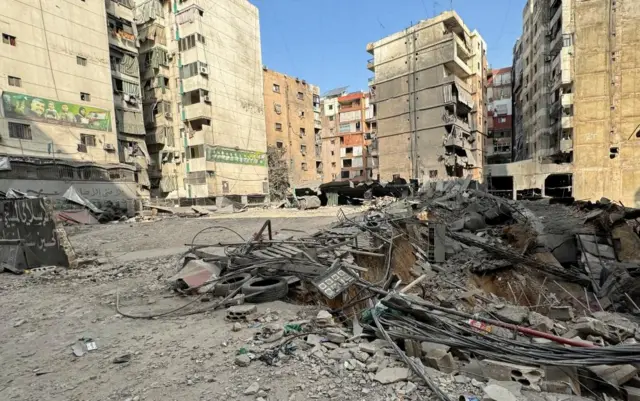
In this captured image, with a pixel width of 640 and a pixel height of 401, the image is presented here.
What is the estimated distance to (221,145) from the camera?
3541 centimetres

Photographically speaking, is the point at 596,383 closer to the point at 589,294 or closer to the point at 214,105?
the point at 589,294

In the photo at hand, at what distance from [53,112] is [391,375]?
2973 centimetres

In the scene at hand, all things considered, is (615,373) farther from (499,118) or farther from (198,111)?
(499,118)

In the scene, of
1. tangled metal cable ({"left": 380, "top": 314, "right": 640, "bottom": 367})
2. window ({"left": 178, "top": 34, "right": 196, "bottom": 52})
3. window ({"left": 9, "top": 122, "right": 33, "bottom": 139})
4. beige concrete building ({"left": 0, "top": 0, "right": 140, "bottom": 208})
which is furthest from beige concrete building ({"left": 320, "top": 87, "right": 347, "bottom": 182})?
tangled metal cable ({"left": 380, "top": 314, "right": 640, "bottom": 367})

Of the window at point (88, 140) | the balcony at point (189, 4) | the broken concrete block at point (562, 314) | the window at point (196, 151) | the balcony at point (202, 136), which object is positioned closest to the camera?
the broken concrete block at point (562, 314)

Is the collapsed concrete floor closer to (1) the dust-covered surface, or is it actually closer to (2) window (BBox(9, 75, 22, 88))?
(1) the dust-covered surface

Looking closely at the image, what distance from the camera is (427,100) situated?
Answer: 38.9 meters

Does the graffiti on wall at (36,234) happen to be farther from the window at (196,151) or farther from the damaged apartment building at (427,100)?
the damaged apartment building at (427,100)

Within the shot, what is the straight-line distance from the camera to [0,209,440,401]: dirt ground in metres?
2.66

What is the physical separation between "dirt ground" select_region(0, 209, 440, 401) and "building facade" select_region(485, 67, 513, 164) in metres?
66.4

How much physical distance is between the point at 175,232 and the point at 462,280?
11870 mm

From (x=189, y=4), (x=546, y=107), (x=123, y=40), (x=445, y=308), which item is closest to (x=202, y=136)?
(x=123, y=40)

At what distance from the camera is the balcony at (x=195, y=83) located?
1303 inches

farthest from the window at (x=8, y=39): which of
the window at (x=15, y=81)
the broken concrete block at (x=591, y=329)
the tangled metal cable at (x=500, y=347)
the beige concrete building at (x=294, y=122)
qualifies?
the broken concrete block at (x=591, y=329)
